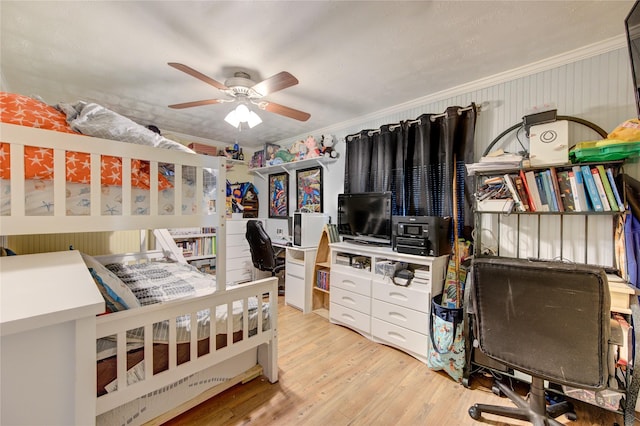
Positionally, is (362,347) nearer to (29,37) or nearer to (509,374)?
(509,374)

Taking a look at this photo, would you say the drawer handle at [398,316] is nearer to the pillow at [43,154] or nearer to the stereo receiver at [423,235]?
the stereo receiver at [423,235]

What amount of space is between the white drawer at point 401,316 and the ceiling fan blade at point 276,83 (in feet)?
6.25

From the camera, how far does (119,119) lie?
1250 mm

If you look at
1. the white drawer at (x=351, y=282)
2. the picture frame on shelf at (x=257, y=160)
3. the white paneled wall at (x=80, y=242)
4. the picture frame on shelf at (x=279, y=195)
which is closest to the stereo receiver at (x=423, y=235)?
the white drawer at (x=351, y=282)

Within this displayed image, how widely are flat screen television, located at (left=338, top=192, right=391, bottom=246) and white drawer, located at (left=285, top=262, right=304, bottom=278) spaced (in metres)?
0.62

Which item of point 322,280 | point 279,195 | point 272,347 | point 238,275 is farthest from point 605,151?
point 238,275

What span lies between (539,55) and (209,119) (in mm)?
3163

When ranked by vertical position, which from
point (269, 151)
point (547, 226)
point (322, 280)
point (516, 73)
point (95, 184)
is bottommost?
point (322, 280)

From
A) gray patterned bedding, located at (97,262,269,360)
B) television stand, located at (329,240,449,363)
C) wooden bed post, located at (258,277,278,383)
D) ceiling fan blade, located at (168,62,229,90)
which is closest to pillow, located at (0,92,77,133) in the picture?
ceiling fan blade, located at (168,62,229,90)

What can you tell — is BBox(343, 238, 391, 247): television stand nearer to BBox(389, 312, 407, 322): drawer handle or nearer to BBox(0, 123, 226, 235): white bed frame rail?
BBox(389, 312, 407, 322): drawer handle

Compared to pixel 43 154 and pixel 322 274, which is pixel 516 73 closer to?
pixel 322 274

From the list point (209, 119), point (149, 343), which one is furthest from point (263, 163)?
point (149, 343)

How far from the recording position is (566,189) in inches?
63.0

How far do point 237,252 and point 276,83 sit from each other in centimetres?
260
